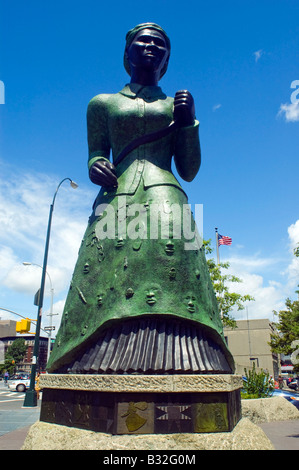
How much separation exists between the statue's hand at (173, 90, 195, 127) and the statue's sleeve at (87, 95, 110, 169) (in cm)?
103

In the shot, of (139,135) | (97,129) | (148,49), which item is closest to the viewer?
(139,135)

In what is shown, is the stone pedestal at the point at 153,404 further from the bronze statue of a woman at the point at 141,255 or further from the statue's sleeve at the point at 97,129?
the statue's sleeve at the point at 97,129

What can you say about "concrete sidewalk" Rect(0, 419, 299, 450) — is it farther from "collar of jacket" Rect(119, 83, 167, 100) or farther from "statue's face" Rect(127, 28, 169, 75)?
"statue's face" Rect(127, 28, 169, 75)

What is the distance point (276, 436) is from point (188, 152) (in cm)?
678

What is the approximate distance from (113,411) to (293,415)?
10885 millimetres

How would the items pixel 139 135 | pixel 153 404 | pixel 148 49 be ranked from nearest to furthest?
pixel 153 404 → pixel 139 135 → pixel 148 49

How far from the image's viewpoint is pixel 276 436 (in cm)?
827

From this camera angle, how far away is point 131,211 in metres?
4.49

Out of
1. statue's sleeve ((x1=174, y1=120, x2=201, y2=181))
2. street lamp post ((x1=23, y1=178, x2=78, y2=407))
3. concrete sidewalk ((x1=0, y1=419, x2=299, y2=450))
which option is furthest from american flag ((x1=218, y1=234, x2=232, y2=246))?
statue's sleeve ((x1=174, y1=120, x2=201, y2=181))

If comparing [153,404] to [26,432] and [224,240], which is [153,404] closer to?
[26,432]

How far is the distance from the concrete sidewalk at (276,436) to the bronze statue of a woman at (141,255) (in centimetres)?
339

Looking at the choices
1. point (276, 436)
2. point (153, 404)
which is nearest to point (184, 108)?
point (153, 404)
